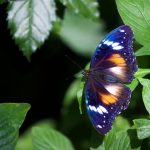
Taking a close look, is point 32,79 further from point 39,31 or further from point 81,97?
point 81,97

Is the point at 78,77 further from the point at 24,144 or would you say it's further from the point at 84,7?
the point at 24,144

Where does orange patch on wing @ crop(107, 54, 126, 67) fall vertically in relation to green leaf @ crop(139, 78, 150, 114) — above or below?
above

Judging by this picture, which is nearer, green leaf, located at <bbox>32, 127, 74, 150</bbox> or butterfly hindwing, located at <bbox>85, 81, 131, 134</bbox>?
butterfly hindwing, located at <bbox>85, 81, 131, 134</bbox>

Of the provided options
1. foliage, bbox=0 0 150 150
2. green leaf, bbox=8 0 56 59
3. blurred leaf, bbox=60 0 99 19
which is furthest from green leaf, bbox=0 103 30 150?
blurred leaf, bbox=60 0 99 19

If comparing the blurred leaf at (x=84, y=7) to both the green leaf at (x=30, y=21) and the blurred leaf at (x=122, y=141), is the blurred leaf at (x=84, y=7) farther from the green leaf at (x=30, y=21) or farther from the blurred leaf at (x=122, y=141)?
the blurred leaf at (x=122, y=141)

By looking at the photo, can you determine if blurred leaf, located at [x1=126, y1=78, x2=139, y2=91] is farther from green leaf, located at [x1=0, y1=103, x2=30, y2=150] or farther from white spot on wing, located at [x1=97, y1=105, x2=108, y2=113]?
green leaf, located at [x1=0, y1=103, x2=30, y2=150]

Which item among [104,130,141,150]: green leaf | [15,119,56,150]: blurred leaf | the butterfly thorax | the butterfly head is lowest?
[15,119,56,150]: blurred leaf

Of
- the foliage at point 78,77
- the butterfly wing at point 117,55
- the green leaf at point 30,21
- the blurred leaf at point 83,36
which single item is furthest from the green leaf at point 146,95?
the blurred leaf at point 83,36

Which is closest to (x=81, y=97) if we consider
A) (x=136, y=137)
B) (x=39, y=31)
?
(x=136, y=137)

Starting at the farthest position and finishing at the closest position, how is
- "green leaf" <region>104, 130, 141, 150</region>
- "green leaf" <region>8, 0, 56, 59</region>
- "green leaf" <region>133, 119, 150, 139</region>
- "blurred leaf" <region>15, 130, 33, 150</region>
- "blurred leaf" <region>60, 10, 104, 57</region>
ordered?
"blurred leaf" <region>60, 10, 104, 57</region> → "blurred leaf" <region>15, 130, 33, 150</region> → "green leaf" <region>8, 0, 56, 59</region> → "green leaf" <region>104, 130, 141, 150</region> → "green leaf" <region>133, 119, 150, 139</region>
